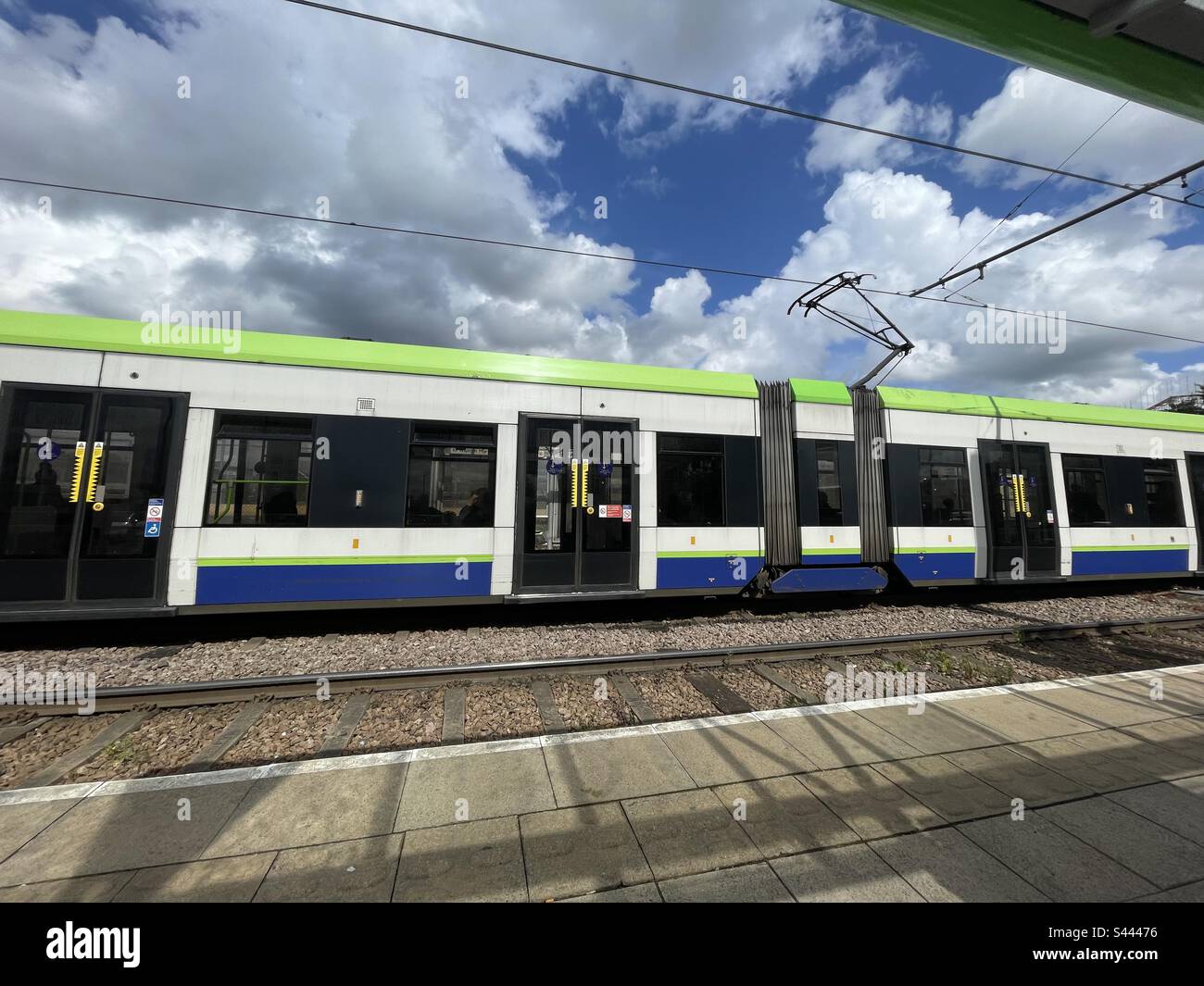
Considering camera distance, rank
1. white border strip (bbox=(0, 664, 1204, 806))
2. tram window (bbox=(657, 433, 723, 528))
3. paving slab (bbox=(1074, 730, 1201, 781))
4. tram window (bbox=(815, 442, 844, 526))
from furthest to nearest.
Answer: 1. tram window (bbox=(815, 442, 844, 526))
2. tram window (bbox=(657, 433, 723, 528))
3. paving slab (bbox=(1074, 730, 1201, 781))
4. white border strip (bbox=(0, 664, 1204, 806))

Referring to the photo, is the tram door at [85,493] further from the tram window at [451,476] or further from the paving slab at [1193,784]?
the paving slab at [1193,784]

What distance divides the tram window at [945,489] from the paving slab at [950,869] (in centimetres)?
737

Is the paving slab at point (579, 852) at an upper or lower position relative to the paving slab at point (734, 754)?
lower

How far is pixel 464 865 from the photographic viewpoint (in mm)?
2455

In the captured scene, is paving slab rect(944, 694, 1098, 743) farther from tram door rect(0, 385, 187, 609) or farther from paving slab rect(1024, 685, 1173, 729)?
tram door rect(0, 385, 187, 609)

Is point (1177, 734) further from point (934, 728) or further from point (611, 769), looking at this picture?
point (611, 769)

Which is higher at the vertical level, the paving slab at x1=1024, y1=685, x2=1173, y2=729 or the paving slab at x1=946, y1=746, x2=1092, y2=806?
the paving slab at x1=1024, y1=685, x2=1173, y2=729

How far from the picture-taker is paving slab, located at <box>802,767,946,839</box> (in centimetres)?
281

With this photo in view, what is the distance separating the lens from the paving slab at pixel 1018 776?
3180 millimetres

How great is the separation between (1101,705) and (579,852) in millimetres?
5442

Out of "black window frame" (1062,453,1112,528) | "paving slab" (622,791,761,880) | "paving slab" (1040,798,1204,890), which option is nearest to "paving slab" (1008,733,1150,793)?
"paving slab" (1040,798,1204,890)

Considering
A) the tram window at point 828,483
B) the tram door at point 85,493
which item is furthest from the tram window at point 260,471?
the tram window at point 828,483

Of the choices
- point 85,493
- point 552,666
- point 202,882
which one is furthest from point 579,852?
point 85,493

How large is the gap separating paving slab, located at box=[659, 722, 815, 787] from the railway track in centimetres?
44
